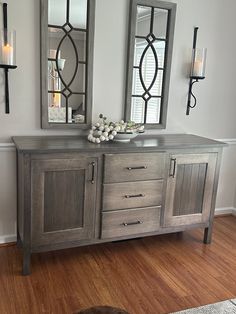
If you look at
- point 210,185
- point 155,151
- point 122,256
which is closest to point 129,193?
point 155,151

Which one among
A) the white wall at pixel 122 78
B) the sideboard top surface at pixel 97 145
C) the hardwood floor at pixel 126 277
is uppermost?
the white wall at pixel 122 78

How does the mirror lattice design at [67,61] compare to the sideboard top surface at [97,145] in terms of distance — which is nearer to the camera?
the sideboard top surface at [97,145]

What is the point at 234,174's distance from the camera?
3494 millimetres

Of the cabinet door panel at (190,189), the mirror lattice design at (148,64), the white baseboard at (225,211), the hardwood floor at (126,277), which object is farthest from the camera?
the white baseboard at (225,211)

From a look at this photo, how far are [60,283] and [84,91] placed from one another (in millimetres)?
1460

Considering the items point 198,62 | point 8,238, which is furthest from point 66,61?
point 8,238

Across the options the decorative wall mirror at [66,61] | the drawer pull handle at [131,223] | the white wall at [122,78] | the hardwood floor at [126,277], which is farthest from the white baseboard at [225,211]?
the decorative wall mirror at [66,61]

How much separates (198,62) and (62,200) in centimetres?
171

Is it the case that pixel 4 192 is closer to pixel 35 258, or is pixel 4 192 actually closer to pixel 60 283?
pixel 35 258

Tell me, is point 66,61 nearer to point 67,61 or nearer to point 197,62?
point 67,61

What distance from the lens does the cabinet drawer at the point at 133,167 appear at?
2.35 metres

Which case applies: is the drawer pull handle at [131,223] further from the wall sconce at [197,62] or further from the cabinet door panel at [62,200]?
the wall sconce at [197,62]

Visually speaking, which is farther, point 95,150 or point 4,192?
point 4,192

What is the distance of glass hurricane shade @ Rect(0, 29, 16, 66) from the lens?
2264 millimetres
